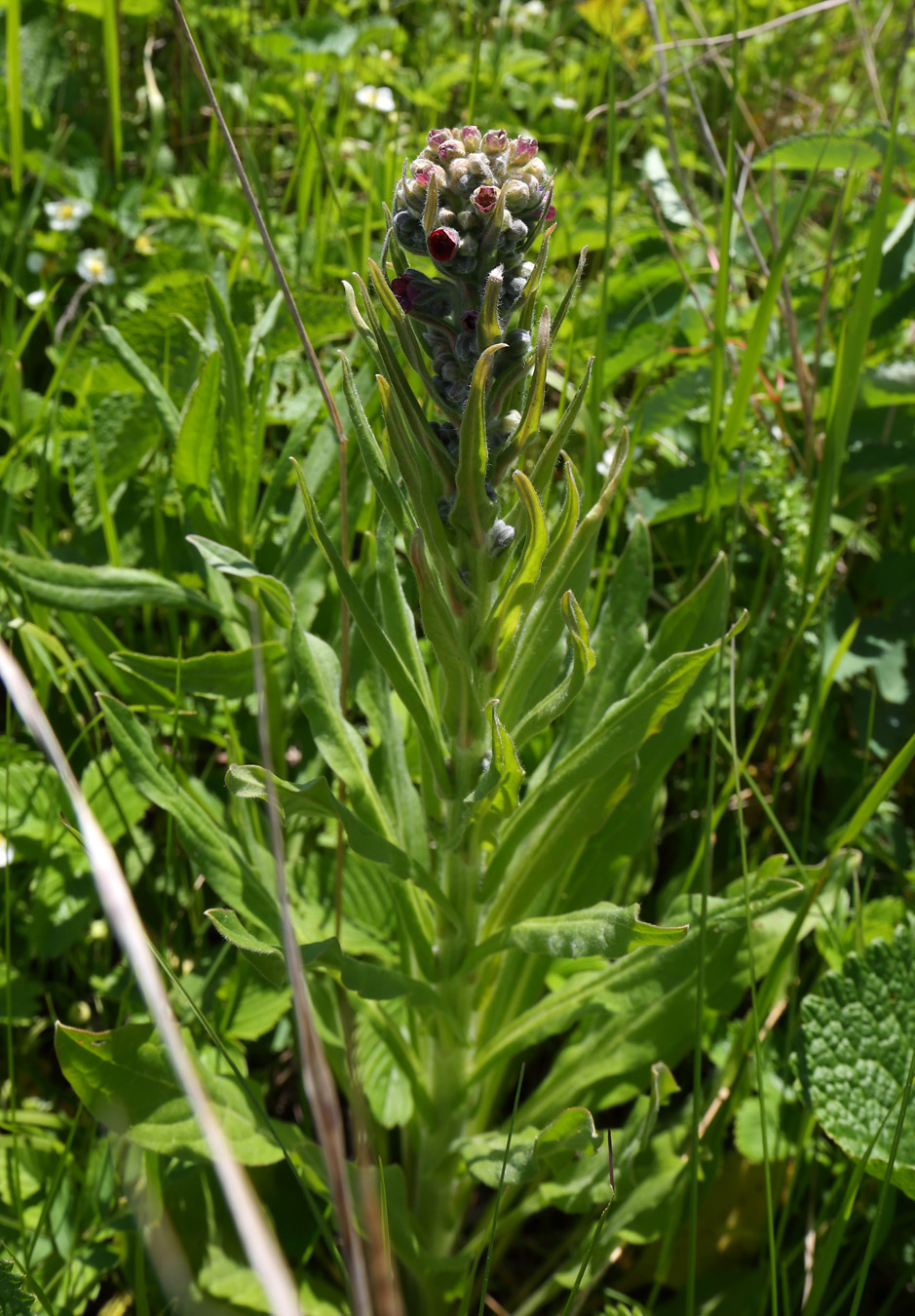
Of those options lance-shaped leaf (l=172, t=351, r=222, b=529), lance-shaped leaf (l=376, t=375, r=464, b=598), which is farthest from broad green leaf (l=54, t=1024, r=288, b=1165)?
lance-shaped leaf (l=172, t=351, r=222, b=529)

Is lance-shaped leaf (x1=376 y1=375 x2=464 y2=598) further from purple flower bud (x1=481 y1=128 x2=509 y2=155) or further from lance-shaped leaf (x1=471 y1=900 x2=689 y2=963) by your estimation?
lance-shaped leaf (x1=471 y1=900 x2=689 y2=963)

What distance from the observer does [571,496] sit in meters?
1.25

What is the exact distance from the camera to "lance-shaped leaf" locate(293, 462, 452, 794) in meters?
1.30

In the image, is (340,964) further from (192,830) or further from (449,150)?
(449,150)

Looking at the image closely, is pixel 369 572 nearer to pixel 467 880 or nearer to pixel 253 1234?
pixel 467 880

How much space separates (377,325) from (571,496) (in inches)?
11.8

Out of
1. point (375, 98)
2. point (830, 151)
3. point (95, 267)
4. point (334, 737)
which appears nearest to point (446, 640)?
point (334, 737)

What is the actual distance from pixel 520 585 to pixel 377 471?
0.74 ft

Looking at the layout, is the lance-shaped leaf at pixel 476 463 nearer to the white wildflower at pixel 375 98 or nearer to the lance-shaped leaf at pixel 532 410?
the lance-shaped leaf at pixel 532 410

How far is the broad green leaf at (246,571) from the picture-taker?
158 cm

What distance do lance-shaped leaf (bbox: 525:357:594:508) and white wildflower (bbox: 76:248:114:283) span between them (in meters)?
1.98

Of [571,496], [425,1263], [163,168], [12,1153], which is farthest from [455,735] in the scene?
[163,168]

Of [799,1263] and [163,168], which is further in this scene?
[163,168]

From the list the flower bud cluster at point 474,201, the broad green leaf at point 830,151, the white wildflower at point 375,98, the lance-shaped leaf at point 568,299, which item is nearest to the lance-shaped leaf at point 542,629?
the lance-shaped leaf at point 568,299
